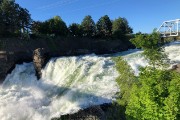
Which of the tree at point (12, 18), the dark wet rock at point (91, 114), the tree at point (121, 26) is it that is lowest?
the dark wet rock at point (91, 114)

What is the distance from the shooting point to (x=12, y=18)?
5000 centimetres

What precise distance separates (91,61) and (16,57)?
1060 cm

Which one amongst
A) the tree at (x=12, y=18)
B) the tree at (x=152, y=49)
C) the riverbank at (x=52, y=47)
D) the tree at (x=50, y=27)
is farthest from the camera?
the tree at (x=50, y=27)

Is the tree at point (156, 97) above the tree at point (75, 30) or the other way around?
the other way around

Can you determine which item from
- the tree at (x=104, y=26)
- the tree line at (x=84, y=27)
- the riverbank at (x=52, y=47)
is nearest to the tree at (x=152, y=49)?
the riverbank at (x=52, y=47)

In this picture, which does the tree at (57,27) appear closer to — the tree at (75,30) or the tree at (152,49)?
the tree at (75,30)

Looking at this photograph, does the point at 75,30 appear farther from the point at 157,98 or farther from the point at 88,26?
the point at 157,98

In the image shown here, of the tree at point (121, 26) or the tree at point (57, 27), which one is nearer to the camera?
the tree at point (57, 27)

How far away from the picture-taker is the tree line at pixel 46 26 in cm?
4909

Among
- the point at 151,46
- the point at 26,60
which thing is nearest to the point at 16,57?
the point at 26,60

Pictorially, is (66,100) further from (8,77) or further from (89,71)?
(8,77)

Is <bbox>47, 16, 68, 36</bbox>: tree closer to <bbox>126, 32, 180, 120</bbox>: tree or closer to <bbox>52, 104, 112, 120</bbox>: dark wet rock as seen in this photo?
<bbox>52, 104, 112, 120</bbox>: dark wet rock

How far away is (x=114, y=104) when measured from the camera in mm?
21375

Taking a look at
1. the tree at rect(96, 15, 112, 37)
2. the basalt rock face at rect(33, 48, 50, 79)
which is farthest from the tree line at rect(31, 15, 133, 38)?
the basalt rock face at rect(33, 48, 50, 79)
